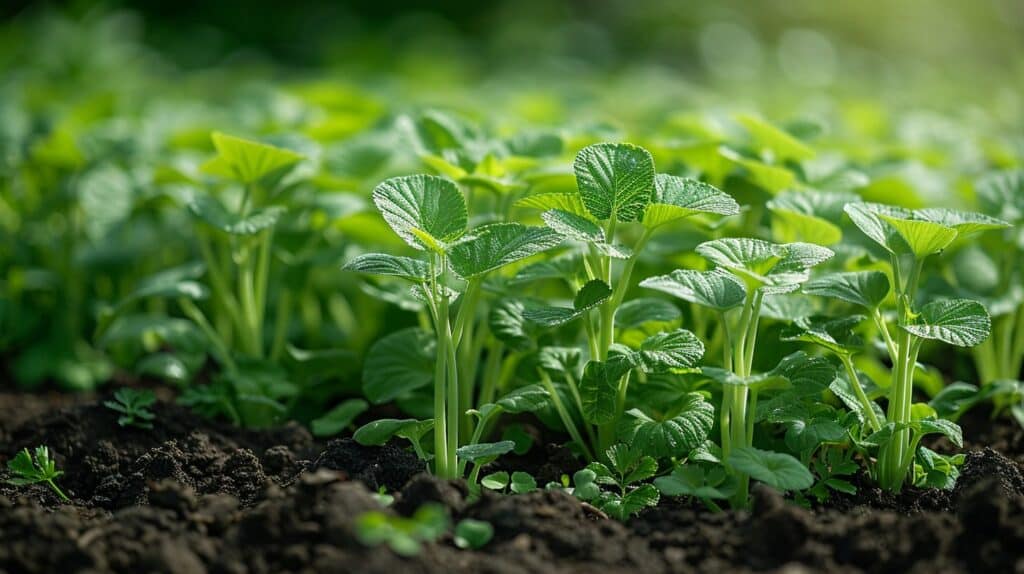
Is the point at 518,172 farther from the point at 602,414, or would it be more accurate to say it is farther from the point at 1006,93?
the point at 1006,93

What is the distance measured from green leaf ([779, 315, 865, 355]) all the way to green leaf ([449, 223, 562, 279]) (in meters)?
0.47

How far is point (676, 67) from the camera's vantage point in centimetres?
706

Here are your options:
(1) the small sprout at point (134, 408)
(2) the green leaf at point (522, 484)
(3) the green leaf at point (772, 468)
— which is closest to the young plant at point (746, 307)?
(3) the green leaf at point (772, 468)

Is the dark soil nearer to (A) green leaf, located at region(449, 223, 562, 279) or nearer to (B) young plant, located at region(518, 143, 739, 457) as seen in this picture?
(B) young plant, located at region(518, 143, 739, 457)

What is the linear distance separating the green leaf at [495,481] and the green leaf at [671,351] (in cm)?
33

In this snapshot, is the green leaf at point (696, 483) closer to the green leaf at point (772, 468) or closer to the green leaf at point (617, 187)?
the green leaf at point (772, 468)

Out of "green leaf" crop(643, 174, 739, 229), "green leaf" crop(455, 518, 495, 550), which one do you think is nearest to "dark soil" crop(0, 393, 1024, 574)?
"green leaf" crop(455, 518, 495, 550)

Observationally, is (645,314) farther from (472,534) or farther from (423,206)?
(472,534)

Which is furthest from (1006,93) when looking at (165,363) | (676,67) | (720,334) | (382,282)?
(165,363)

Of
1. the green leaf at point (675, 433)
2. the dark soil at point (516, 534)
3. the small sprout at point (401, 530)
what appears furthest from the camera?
the green leaf at point (675, 433)

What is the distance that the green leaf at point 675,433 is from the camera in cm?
160

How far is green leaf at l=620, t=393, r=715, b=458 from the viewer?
1.60 m

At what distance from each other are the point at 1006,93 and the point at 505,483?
4.39 metres

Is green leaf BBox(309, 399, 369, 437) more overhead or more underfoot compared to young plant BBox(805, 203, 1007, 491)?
more underfoot
